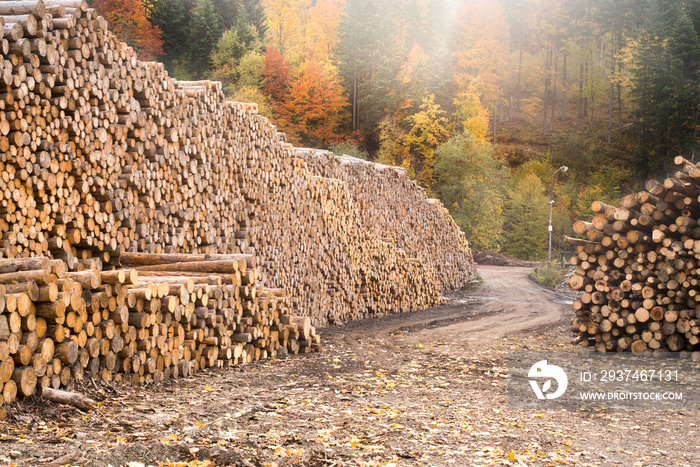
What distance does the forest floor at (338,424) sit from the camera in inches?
159

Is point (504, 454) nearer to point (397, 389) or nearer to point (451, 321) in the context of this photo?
point (397, 389)

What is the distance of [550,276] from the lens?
28.4 meters

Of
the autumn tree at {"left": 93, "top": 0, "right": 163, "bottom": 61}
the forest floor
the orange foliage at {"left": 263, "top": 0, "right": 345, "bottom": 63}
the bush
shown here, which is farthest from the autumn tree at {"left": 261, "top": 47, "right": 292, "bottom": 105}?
the forest floor

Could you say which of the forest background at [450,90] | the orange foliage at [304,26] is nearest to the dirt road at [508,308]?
the forest background at [450,90]

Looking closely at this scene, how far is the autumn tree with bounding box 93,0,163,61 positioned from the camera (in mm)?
35344

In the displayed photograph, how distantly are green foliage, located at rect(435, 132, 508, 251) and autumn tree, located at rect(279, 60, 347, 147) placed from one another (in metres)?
8.53

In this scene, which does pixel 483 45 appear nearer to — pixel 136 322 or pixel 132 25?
pixel 132 25

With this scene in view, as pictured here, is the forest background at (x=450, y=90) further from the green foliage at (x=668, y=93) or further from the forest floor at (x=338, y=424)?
the forest floor at (x=338, y=424)

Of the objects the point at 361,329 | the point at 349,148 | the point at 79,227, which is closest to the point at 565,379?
the point at 361,329

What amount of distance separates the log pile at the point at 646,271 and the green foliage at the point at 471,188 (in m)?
29.0

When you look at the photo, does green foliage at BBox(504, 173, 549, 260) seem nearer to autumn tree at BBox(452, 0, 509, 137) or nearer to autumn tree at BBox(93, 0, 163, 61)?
autumn tree at BBox(452, 0, 509, 137)

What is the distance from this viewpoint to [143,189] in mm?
8406

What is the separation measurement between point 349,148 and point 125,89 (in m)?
33.9

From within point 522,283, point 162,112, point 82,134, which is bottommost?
point 522,283
